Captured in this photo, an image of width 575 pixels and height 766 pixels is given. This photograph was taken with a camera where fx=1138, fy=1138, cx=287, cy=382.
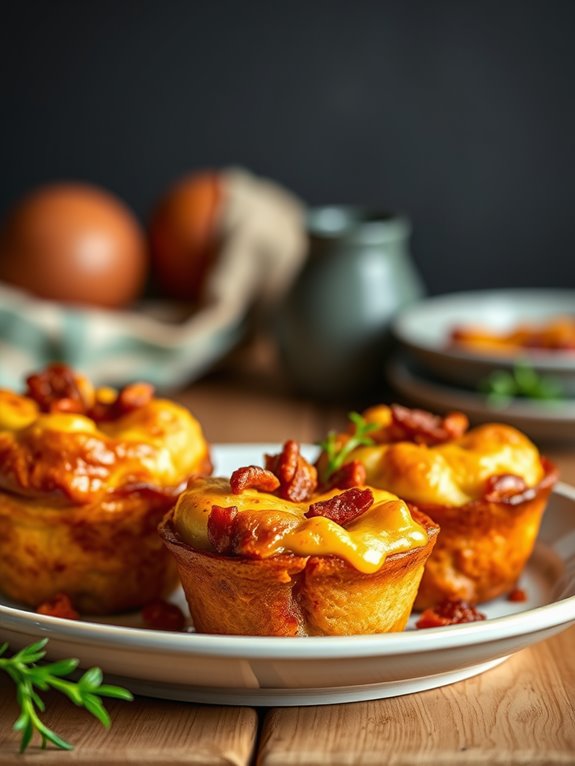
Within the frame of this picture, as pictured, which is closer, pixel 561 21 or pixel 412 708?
pixel 412 708

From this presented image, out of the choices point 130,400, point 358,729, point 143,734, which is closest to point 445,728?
point 358,729

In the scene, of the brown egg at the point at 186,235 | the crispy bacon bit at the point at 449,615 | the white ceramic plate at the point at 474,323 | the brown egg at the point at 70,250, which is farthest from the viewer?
the brown egg at the point at 186,235

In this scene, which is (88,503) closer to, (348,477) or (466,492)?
(348,477)

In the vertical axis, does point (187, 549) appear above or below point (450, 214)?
above

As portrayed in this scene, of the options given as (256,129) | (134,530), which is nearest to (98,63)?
(256,129)

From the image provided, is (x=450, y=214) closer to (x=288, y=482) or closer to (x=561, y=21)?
(x=561, y=21)

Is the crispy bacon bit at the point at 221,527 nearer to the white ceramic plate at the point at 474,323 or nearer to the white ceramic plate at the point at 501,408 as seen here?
the white ceramic plate at the point at 501,408

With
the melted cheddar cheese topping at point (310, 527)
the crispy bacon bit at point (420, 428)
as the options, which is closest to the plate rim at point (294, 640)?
the melted cheddar cheese topping at point (310, 527)
